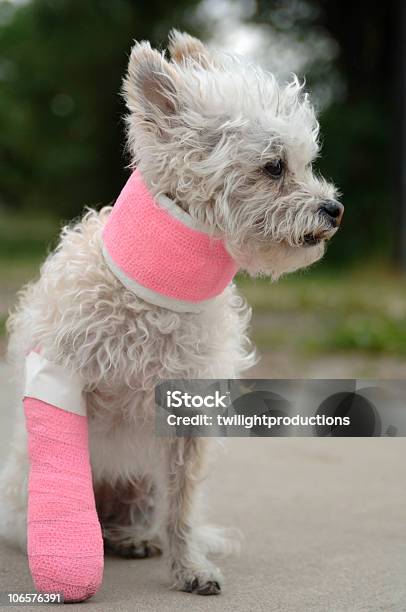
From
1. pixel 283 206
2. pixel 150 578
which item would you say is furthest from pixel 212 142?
pixel 150 578

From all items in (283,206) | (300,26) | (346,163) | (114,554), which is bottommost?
(114,554)

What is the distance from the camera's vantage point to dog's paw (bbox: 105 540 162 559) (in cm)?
326

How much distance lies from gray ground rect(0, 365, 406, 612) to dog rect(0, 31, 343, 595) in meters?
0.19

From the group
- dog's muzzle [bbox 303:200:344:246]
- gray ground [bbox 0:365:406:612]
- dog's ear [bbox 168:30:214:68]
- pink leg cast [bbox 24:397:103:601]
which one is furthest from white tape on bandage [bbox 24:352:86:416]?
dog's ear [bbox 168:30:214:68]

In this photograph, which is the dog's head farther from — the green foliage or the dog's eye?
the green foliage

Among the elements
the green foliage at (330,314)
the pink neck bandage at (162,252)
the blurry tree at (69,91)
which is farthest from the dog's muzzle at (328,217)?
the blurry tree at (69,91)

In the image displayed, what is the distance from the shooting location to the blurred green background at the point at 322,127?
818 cm

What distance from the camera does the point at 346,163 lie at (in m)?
17.0

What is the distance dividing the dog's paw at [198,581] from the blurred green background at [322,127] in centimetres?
179

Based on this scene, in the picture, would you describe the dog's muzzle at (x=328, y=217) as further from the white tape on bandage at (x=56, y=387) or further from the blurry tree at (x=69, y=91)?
the blurry tree at (x=69, y=91)

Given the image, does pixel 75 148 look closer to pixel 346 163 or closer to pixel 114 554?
pixel 346 163

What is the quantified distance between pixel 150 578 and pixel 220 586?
261 millimetres

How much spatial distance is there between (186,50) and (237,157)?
0.60 meters

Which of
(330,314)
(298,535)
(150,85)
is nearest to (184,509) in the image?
(298,535)
